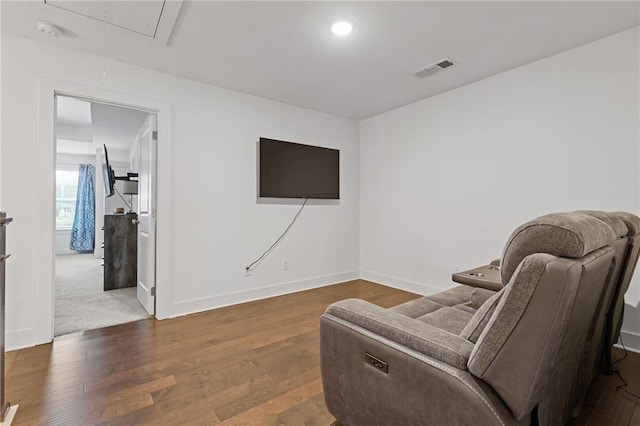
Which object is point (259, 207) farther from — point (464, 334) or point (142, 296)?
point (464, 334)

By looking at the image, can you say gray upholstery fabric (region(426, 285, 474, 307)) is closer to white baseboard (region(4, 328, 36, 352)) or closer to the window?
white baseboard (region(4, 328, 36, 352))

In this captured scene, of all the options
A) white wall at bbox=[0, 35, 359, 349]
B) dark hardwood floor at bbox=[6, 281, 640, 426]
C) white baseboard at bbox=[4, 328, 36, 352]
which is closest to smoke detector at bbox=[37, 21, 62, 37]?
white wall at bbox=[0, 35, 359, 349]

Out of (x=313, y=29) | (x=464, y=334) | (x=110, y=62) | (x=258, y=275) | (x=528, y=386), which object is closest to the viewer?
(x=528, y=386)

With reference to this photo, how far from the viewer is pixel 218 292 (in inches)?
132

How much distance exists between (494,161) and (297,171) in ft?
7.48

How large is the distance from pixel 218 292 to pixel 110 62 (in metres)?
2.48

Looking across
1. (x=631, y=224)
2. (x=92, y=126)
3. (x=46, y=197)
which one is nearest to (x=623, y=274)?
(x=631, y=224)

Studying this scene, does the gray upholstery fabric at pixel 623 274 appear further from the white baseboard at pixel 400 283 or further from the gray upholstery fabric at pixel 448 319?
the white baseboard at pixel 400 283

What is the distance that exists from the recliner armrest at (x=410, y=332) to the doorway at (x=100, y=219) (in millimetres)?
2509

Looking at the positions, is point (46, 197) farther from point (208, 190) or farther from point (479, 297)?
point (479, 297)

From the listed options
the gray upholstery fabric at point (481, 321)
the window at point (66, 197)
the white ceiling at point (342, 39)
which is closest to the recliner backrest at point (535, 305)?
the gray upholstery fabric at point (481, 321)

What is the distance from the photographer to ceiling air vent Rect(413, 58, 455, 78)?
9.18ft

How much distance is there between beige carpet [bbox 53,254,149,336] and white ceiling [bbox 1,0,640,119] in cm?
250

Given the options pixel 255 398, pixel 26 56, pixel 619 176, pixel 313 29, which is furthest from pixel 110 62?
pixel 619 176
